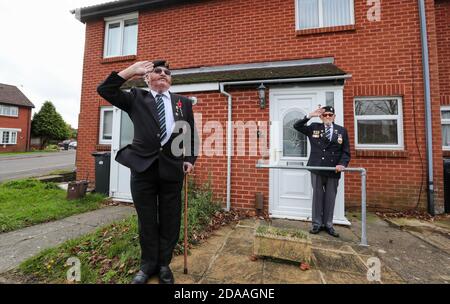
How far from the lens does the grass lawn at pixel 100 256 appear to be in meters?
2.17

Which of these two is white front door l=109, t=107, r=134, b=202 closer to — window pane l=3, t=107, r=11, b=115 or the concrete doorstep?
the concrete doorstep

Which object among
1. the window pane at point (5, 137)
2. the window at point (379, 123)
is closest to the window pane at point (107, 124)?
the window at point (379, 123)

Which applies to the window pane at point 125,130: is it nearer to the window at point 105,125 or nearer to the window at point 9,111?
the window at point 105,125

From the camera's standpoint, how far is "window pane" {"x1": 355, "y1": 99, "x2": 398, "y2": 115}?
15.2 feet

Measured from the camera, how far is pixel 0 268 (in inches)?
91.4

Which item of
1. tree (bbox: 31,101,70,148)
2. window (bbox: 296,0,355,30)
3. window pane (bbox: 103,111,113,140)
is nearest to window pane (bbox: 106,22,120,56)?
window pane (bbox: 103,111,113,140)

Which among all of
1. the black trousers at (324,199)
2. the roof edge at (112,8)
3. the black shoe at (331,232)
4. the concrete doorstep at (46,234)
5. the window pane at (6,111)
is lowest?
the concrete doorstep at (46,234)

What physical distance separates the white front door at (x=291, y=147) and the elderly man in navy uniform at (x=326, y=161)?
1.84 feet

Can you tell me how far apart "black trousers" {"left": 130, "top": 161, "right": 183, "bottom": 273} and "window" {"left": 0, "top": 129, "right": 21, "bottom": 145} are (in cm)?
3229

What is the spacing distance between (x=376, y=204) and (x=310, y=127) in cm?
248

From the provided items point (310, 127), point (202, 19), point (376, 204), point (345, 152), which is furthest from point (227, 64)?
point (376, 204)

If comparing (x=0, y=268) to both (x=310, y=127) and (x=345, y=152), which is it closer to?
(x=310, y=127)

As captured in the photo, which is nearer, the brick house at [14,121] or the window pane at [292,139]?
the window pane at [292,139]

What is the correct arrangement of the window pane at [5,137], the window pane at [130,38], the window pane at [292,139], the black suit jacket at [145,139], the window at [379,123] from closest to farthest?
the black suit jacket at [145,139] < the window pane at [292,139] < the window at [379,123] < the window pane at [130,38] < the window pane at [5,137]
